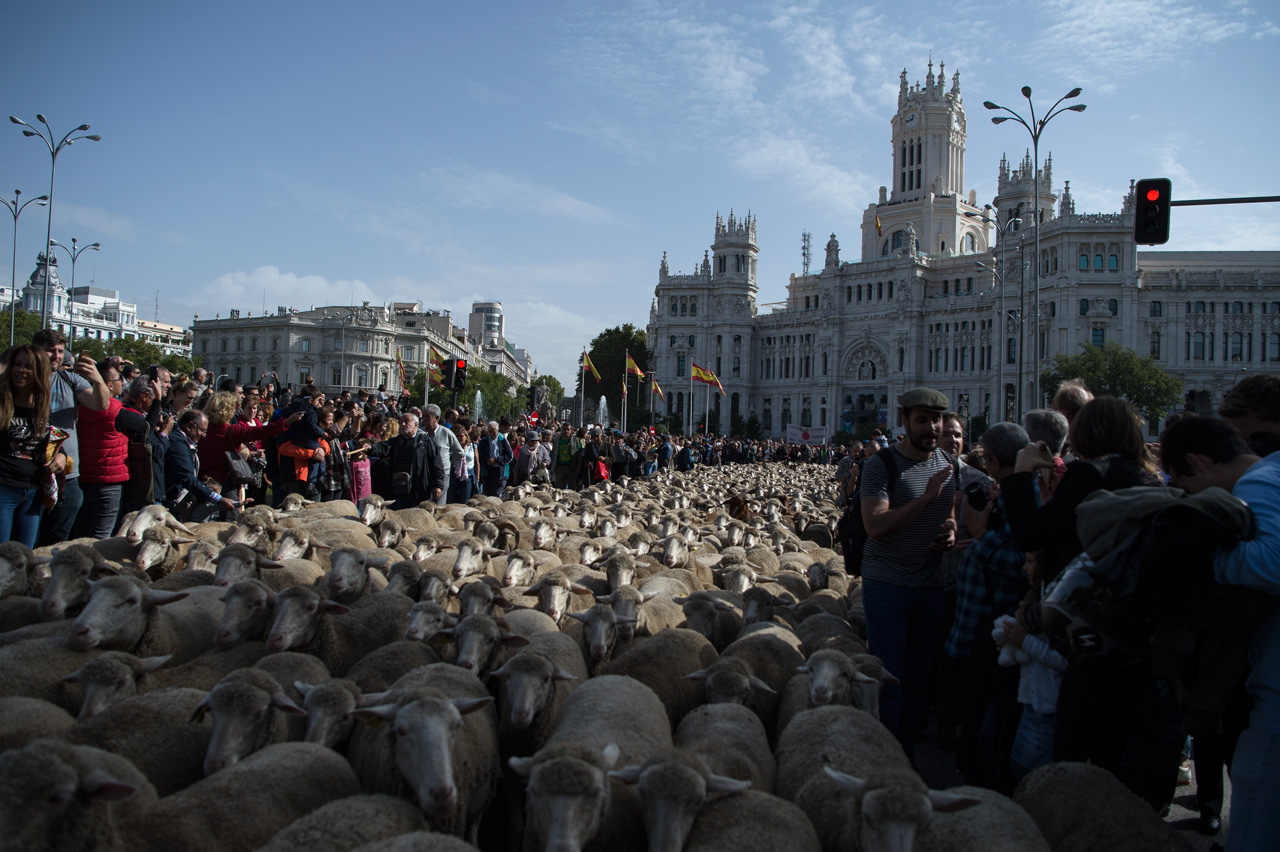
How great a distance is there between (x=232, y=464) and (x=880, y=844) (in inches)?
300

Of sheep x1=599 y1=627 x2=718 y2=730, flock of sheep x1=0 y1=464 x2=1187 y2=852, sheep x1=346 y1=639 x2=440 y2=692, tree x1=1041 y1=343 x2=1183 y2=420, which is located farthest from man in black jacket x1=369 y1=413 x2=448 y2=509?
tree x1=1041 y1=343 x2=1183 y2=420

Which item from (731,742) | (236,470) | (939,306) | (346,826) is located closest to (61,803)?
(346,826)

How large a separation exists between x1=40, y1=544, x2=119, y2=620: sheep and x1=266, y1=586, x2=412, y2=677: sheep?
117cm

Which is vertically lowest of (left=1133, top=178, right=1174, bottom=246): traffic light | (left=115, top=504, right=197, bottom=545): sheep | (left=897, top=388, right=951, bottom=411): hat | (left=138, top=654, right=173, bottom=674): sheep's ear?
(left=138, top=654, right=173, bottom=674): sheep's ear

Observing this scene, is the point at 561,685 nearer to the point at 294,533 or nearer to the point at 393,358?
the point at 294,533

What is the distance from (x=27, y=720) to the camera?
3193 millimetres

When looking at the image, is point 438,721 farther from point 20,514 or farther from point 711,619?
point 20,514

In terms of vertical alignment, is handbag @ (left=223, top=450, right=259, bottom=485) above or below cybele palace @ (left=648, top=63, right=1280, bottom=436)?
below

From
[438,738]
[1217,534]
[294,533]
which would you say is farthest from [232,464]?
[1217,534]

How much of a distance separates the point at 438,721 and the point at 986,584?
9.49 ft

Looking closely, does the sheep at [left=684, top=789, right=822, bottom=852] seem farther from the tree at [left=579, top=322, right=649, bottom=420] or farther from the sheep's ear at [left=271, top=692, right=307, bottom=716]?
the tree at [left=579, top=322, right=649, bottom=420]

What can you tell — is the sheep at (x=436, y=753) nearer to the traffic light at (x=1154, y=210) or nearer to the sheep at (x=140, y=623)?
the sheep at (x=140, y=623)

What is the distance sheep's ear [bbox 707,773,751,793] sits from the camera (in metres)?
2.86

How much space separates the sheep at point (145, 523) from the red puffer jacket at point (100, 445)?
0.39m
